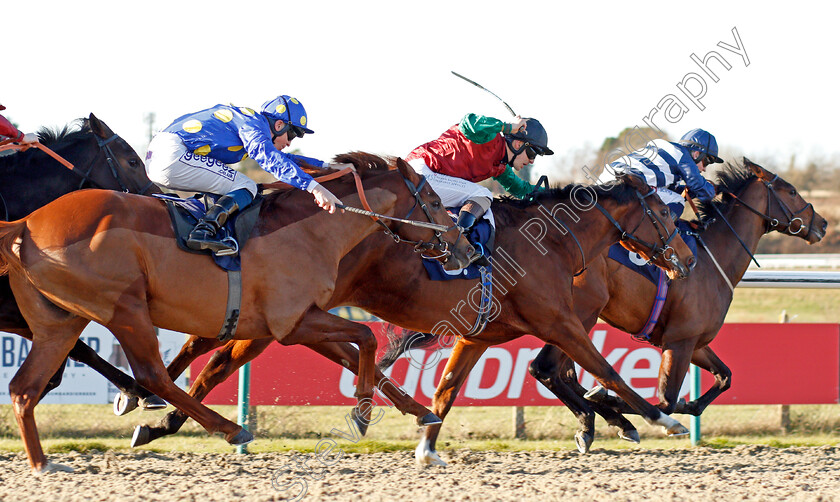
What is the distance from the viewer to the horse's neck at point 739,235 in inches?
278

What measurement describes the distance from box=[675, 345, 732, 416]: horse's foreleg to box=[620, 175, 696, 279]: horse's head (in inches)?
44.8

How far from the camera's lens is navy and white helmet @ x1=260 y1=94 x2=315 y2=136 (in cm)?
504

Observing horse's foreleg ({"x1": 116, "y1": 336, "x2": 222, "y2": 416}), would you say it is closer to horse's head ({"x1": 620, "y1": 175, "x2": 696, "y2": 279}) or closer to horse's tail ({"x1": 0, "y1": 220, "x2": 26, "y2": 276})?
horse's tail ({"x1": 0, "y1": 220, "x2": 26, "y2": 276})

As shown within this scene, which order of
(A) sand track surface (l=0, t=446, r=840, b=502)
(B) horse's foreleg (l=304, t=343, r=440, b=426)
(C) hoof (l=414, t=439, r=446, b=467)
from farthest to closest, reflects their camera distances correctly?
(C) hoof (l=414, t=439, r=446, b=467) → (B) horse's foreleg (l=304, t=343, r=440, b=426) → (A) sand track surface (l=0, t=446, r=840, b=502)

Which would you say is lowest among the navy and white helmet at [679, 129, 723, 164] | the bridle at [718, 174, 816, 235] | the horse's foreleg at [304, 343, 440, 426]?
the horse's foreleg at [304, 343, 440, 426]

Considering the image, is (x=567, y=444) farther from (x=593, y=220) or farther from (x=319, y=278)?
(x=319, y=278)

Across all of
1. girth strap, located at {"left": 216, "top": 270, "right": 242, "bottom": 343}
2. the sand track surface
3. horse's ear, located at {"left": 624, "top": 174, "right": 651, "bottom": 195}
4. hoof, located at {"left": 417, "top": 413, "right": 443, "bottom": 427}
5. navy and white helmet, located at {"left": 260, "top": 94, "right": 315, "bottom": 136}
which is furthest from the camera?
horse's ear, located at {"left": 624, "top": 174, "right": 651, "bottom": 195}

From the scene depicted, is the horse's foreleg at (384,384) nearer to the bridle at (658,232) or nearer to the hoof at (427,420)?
the hoof at (427,420)

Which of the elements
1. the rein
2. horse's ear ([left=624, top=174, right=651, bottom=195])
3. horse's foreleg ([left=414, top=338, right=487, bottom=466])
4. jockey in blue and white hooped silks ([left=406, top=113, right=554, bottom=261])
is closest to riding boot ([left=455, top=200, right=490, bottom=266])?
jockey in blue and white hooped silks ([left=406, top=113, right=554, bottom=261])

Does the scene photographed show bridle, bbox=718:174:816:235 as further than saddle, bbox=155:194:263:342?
→ Yes

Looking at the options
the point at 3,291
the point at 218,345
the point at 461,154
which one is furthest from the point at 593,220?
the point at 3,291

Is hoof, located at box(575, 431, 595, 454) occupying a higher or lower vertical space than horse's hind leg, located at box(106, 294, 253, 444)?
lower

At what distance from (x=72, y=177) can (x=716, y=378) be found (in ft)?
17.0

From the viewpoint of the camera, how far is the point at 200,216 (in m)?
4.61
